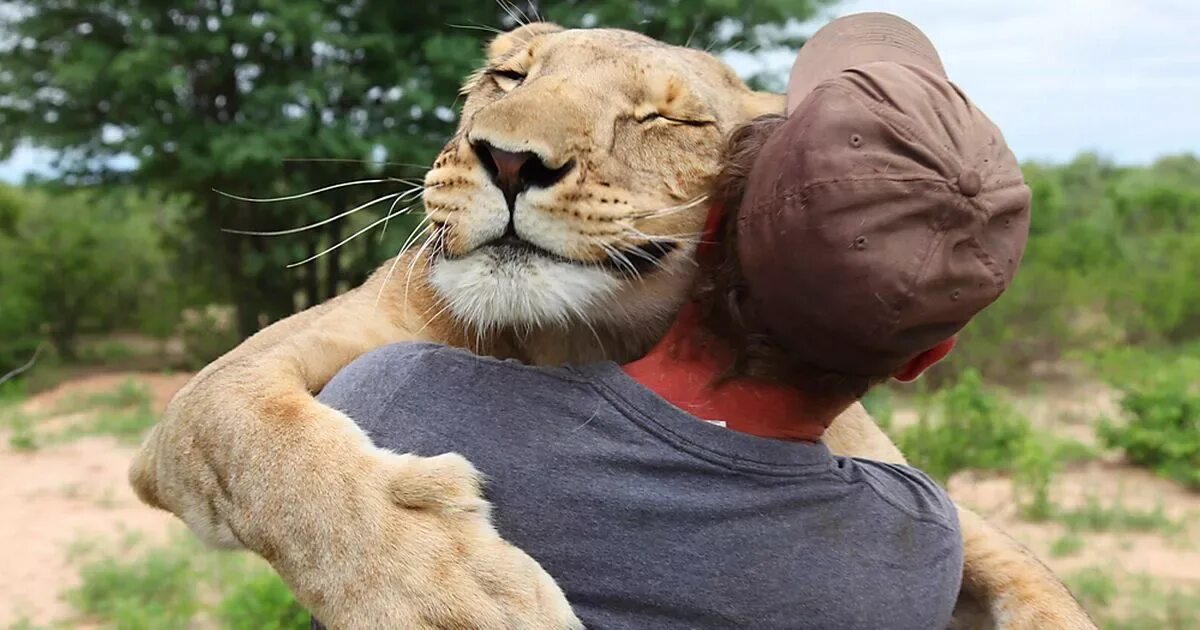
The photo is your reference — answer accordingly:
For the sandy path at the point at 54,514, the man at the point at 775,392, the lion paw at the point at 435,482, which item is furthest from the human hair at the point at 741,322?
the sandy path at the point at 54,514

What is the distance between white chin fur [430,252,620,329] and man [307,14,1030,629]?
164 millimetres

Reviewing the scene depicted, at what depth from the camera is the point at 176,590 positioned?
586 cm

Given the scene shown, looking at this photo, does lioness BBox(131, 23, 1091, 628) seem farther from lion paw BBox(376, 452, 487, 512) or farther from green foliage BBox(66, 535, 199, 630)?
green foliage BBox(66, 535, 199, 630)

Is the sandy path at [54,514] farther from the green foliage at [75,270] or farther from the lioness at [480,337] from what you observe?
the green foliage at [75,270]

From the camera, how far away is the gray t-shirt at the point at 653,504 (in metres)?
1.55

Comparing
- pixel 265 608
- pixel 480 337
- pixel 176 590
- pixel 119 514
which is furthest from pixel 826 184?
pixel 119 514

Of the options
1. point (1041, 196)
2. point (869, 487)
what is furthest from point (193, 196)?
point (869, 487)

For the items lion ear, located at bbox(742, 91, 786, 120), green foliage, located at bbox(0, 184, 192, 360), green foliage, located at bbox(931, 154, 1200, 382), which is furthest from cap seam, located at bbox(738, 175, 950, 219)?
green foliage, located at bbox(0, 184, 192, 360)

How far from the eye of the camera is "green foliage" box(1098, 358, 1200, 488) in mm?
8094

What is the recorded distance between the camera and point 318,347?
85.4 inches

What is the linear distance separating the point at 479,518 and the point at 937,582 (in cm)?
72

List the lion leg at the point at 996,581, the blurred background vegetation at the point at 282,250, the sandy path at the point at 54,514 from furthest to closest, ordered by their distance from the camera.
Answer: the blurred background vegetation at the point at 282,250, the sandy path at the point at 54,514, the lion leg at the point at 996,581

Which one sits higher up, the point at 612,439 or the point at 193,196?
the point at 612,439

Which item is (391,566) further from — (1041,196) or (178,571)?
(1041,196)
